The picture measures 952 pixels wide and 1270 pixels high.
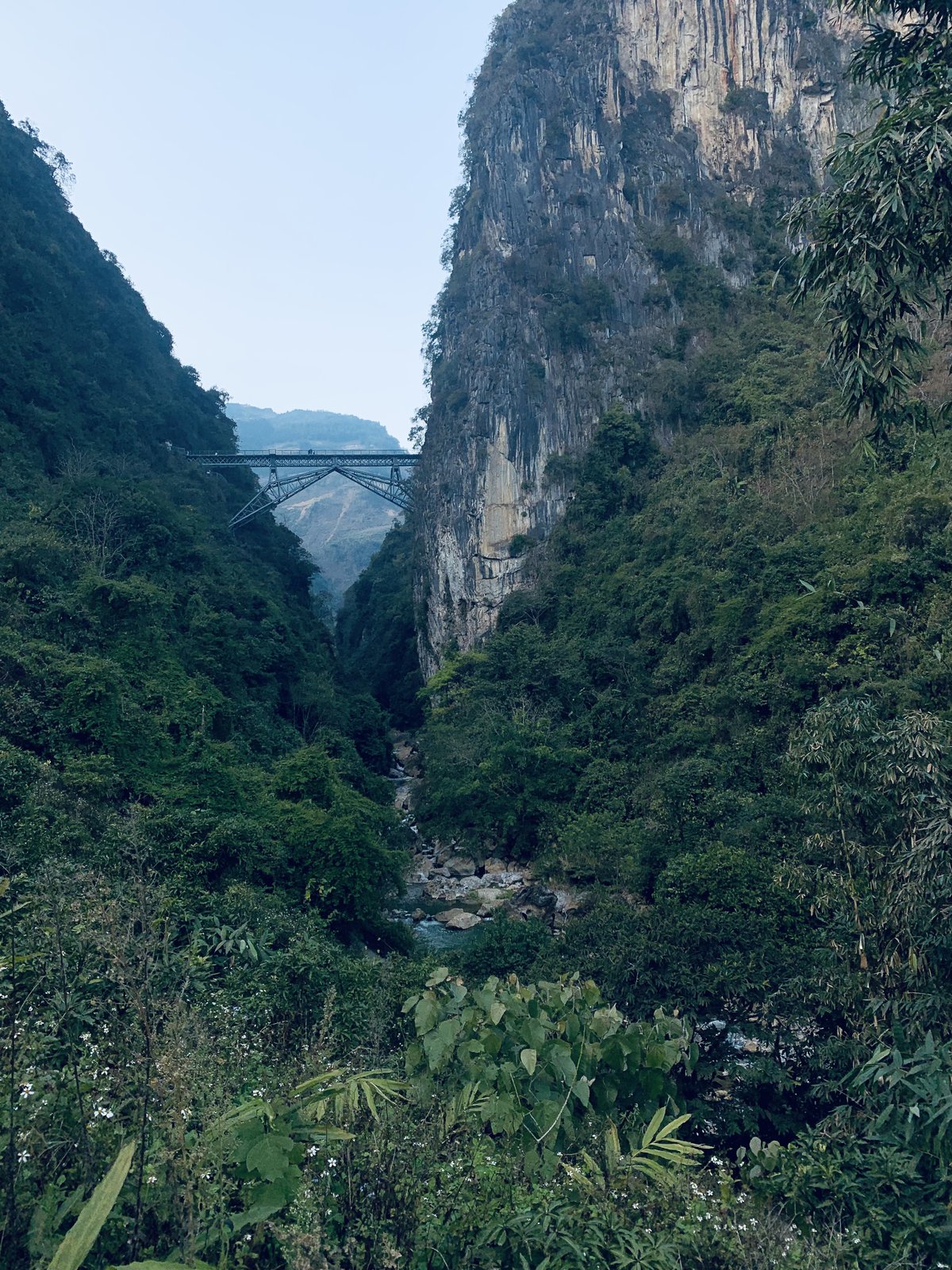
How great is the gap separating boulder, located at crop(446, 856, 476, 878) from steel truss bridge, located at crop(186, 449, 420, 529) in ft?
53.0

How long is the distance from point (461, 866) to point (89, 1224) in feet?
53.3

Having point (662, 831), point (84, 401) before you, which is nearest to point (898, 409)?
point (662, 831)

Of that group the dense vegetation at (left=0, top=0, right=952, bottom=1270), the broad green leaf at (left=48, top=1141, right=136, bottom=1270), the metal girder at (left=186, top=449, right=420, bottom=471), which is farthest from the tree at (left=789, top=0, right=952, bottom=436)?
the metal girder at (left=186, top=449, right=420, bottom=471)

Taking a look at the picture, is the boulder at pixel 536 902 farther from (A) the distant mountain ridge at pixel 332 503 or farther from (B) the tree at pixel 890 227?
(A) the distant mountain ridge at pixel 332 503

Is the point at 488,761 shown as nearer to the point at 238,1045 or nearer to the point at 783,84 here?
the point at 238,1045

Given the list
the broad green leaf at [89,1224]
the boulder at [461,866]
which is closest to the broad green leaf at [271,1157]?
the broad green leaf at [89,1224]

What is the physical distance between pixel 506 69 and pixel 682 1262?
41609mm

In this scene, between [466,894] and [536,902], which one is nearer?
[536,902]

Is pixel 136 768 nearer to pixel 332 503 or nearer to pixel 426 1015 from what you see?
pixel 426 1015

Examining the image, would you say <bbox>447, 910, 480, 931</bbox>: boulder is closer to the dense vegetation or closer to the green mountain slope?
the dense vegetation

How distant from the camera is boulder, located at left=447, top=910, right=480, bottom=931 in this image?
14164 millimetres

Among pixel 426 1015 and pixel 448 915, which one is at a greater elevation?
pixel 426 1015

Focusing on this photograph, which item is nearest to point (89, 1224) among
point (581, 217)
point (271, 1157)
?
point (271, 1157)

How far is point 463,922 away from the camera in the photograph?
14328 millimetres
